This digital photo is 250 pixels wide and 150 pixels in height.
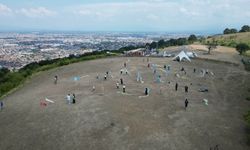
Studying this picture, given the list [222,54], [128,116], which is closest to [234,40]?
[222,54]

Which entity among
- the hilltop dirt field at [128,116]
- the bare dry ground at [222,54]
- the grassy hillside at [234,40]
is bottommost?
the hilltop dirt field at [128,116]

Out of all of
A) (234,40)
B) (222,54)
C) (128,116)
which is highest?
(234,40)

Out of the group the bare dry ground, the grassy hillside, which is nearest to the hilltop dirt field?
the bare dry ground

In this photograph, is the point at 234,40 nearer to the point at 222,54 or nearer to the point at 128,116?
the point at 222,54

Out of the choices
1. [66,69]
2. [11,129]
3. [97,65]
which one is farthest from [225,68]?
[11,129]

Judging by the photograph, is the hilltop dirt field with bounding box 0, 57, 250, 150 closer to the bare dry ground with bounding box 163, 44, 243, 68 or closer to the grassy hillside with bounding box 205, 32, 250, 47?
the bare dry ground with bounding box 163, 44, 243, 68

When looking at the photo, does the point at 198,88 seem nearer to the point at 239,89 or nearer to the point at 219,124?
the point at 239,89

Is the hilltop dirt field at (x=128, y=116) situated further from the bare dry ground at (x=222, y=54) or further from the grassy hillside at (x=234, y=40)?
the grassy hillside at (x=234, y=40)

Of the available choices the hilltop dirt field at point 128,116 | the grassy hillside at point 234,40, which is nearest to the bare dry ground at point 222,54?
the grassy hillside at point 234,40
